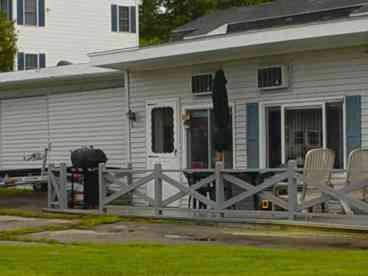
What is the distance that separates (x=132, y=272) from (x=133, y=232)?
17.8 feet

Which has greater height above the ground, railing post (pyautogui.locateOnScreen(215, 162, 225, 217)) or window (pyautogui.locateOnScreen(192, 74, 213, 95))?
window (pyautogui.locateOnScreen(192, 74, 213, 95))

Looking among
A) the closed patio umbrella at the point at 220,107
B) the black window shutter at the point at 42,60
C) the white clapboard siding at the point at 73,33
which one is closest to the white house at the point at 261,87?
the closed patio umbrella at the point at 220,107

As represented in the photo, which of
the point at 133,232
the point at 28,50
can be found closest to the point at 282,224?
the point at 133,232

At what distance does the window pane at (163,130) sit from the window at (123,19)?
2176 cm

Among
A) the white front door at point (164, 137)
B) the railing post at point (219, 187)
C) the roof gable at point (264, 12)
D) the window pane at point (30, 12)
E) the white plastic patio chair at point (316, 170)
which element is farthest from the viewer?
the window pane at point (30, 12)

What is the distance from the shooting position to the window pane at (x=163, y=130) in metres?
19.9

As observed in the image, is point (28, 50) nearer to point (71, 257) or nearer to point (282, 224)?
point (282, 224)

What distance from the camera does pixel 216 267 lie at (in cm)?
1004

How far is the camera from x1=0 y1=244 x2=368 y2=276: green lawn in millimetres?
9727

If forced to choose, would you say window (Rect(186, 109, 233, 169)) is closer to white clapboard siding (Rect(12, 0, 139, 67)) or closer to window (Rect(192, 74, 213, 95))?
window (Rect(192, 74, 213, 95))

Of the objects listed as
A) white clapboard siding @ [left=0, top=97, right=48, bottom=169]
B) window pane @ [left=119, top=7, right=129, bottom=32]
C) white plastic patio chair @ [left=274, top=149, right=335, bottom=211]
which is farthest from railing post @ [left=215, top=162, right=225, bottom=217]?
window pane @ [left=119, top=7, right=129, bottom=32]

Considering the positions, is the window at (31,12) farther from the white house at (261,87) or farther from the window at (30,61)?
the white house at (261,87)

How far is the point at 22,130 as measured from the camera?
25.0 metres

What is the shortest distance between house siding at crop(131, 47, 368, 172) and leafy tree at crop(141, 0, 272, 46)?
26691 millimetres
